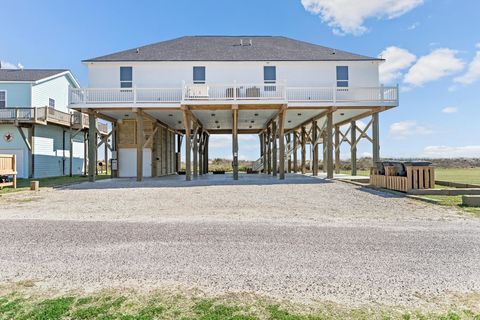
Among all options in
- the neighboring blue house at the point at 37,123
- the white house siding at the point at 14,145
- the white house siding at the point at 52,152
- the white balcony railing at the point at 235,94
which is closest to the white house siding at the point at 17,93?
the neighboring blue house at the point at 37,123

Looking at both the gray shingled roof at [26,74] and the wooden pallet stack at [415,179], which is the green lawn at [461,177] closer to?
the wooden pallet stack at [415,179]

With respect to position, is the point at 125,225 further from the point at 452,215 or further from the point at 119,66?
the point at 119,66

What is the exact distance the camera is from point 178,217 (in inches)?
305

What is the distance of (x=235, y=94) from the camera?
17.1 meters

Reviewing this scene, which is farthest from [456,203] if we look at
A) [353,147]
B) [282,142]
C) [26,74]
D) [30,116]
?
[26,74]

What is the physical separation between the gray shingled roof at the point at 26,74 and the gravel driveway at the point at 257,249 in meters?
18.9

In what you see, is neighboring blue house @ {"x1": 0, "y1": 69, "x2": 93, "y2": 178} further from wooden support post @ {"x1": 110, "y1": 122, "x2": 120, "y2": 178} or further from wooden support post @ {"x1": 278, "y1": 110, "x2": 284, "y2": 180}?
wooden support post @ {"x1": 278, "y1": 110, "x2": 284, "y2": 180}

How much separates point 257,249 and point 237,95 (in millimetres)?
14169

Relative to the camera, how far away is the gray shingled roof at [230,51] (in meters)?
19.1

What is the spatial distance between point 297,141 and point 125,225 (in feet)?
82.7

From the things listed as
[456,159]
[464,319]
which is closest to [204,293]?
[464,319]

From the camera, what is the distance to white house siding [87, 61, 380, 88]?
1894 cm

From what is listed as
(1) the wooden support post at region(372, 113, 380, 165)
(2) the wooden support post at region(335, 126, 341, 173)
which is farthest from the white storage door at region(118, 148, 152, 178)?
(1) the wooden support post at region(372, 113, 380, 165)

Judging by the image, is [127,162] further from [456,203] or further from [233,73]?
[456,203]
